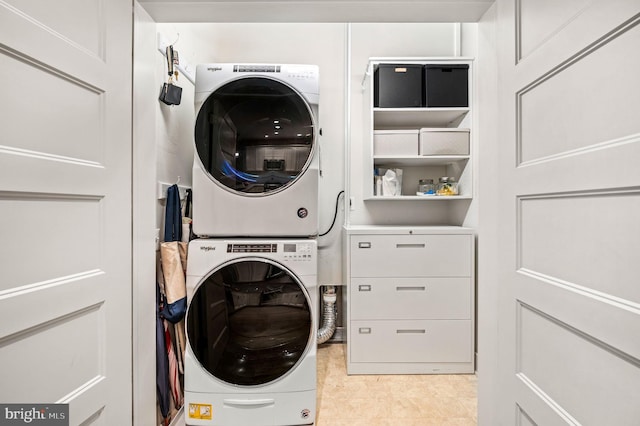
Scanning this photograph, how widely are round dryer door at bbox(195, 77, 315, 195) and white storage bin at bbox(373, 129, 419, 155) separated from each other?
2.66 ft

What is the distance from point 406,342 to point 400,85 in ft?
5.68

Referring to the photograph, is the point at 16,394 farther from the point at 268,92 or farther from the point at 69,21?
the point at 268,92

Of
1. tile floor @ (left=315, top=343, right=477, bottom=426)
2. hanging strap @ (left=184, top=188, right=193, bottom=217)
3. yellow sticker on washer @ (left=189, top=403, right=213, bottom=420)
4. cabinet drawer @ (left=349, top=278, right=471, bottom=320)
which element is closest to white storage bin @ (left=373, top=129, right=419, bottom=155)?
cabinet drawer @ (left=349, top=278, right=471, bottom=320)

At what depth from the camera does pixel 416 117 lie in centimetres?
232

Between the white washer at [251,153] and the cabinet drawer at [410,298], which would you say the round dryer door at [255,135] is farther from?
the cabinet drawer at [410,298]

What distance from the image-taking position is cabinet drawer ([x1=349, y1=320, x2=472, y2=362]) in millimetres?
2012

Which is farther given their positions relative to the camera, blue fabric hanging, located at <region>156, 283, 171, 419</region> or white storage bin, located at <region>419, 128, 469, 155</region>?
white storage bin, located at <region>419, 128, 469, 155</region>

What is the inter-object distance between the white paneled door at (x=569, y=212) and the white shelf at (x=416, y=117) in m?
1.29

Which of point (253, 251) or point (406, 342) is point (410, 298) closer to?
point (406, 342)

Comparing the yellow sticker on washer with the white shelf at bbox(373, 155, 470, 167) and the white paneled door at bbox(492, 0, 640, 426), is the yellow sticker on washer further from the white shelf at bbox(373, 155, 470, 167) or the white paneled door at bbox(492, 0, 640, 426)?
the white shelf at bbox(373, 155, 470, 167)

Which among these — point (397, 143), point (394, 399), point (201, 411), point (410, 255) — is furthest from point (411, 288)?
point (201, 411)

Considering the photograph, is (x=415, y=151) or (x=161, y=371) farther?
(x=415, y=151)

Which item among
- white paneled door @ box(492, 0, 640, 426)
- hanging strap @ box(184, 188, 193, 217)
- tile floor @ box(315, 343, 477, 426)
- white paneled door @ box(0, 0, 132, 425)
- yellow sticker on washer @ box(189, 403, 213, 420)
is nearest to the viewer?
white paneled door @ box(492, 0, 640, 426)

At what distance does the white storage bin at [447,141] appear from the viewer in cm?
218
